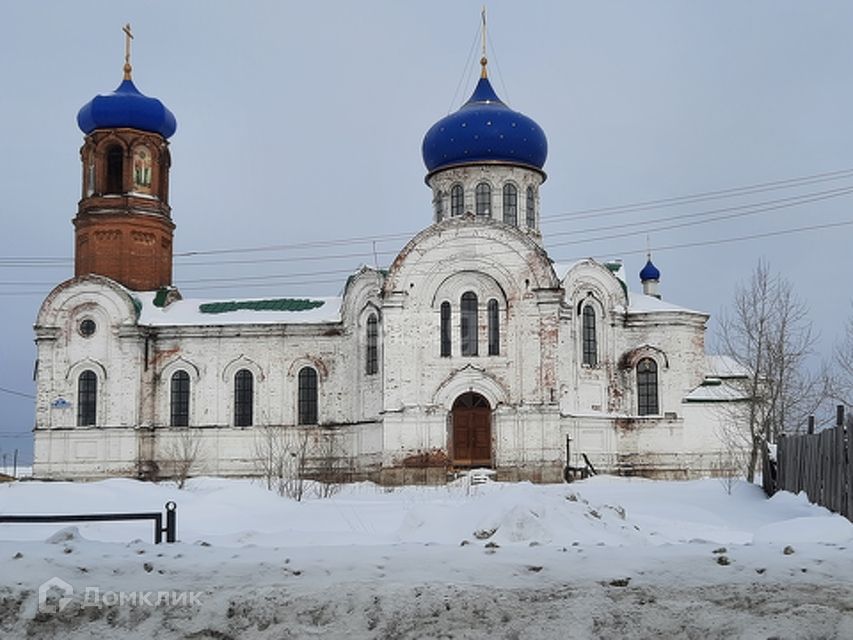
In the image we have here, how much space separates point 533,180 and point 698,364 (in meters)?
7.54

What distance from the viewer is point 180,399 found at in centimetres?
3206

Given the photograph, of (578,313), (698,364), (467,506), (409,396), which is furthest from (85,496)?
(698,364)

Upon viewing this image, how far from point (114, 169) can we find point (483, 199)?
11.6m

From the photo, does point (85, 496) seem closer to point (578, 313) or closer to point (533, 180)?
point (578, 313)

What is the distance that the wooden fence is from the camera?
14.0 meters

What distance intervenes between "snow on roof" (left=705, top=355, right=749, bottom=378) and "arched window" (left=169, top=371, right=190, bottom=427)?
1542 centimetres

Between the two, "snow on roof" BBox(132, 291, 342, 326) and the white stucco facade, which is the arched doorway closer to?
the white stucco facade

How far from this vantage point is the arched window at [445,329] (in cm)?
2894

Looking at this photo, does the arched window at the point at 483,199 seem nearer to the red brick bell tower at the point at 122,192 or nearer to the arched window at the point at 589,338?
the arched window at the point at 589,338

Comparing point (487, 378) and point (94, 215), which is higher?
point (94, 215)

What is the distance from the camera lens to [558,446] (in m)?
27.8

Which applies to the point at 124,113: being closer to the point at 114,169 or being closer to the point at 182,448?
the point at 114,169

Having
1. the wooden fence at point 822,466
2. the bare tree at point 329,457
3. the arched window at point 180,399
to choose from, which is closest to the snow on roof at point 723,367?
the bare tree at point 329,457
